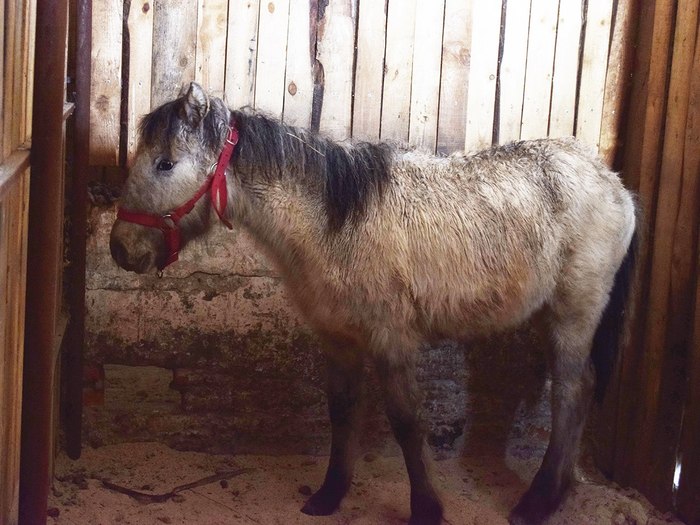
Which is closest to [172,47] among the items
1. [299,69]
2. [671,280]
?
[299,69]

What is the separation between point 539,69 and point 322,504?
2367 mm

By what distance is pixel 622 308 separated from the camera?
4.23 meters

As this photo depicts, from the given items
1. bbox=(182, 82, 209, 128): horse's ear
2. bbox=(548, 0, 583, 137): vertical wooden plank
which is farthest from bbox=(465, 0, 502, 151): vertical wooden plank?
bbox=(182, 82, 209, 128): horse's ear

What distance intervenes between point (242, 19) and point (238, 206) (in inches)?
43.2

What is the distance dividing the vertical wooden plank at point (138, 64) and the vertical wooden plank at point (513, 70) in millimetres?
1714

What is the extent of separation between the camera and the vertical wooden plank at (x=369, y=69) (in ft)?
14.0

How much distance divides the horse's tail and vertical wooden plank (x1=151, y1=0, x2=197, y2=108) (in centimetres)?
224

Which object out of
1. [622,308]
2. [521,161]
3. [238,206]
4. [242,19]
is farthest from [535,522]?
[242,19]

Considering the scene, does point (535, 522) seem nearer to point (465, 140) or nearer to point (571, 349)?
point (571, 349)

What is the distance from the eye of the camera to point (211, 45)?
4168 millimetres

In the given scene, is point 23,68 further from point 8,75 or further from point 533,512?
point 533,512

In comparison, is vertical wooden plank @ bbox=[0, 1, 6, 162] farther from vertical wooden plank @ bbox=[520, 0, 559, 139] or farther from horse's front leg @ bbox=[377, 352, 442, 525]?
vertical wooden plank @ bbox=[520, 0, 559, 139]

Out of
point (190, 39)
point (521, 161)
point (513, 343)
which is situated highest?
point (190, 39)

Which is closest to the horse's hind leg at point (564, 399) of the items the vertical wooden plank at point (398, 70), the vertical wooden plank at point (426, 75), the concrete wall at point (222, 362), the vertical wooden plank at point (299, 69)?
the concrete wall at point (222, 362)
